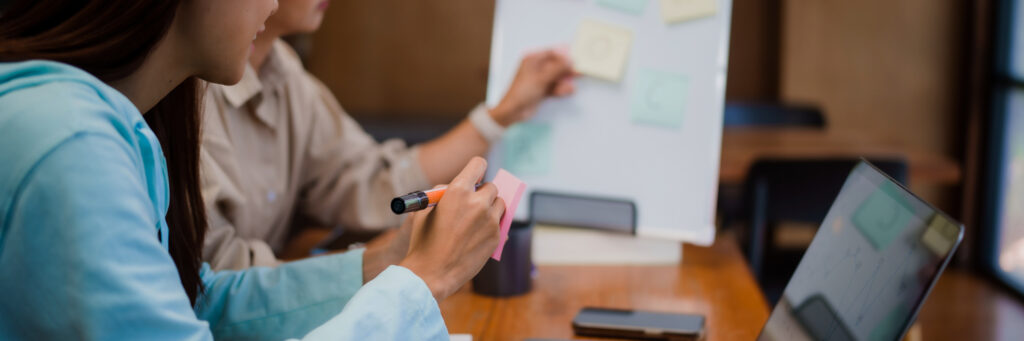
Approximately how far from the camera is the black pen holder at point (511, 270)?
128cm

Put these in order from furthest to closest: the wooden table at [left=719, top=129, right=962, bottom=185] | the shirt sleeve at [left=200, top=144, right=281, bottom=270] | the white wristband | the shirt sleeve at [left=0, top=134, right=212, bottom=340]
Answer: the wooden table at [left=719, top=129, right=962, bottom=185], the white wristband, the shirt sleeve at [left=200, top=144, right=281, bottom=270], the shirt sleeve at [left=0, top=134, right=212, bottom=340]

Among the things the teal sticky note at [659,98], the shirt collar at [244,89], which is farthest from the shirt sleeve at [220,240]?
the teal sticky note at [659,98]

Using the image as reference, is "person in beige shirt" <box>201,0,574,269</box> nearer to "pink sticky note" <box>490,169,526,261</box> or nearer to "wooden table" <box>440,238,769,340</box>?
"wooden table" <box>440,238,769,340</box>

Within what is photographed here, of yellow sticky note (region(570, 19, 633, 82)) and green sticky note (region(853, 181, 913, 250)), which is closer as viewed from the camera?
green sticky note (region(853, 181, 913, 250))

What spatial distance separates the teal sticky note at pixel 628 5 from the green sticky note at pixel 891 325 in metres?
0.91

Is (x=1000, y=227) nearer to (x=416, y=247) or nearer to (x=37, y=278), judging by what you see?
(x=416, y=247)

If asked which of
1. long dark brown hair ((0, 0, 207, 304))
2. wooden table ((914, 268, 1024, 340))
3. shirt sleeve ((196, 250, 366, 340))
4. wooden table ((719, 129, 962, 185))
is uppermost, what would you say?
long dark brown hair ((0, 0, 207, 304))

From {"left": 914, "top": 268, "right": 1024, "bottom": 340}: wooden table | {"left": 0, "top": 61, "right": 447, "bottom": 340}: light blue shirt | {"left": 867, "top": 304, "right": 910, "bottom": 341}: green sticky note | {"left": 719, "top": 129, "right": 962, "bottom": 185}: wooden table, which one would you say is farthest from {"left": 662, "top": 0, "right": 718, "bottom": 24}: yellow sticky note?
{"left": 914, "top": 268, "right": 1024, "bottom": 340}: wooden table

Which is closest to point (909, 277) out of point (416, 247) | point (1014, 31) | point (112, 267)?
point (416, 247)

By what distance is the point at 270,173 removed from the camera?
4.91 feet

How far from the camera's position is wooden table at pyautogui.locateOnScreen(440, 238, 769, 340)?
116 cm

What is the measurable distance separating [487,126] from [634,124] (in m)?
0.26

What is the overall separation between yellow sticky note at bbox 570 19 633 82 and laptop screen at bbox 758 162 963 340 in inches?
25.9

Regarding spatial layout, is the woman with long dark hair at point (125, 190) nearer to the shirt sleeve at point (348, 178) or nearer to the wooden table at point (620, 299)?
the wooden table at point (620, 299)
